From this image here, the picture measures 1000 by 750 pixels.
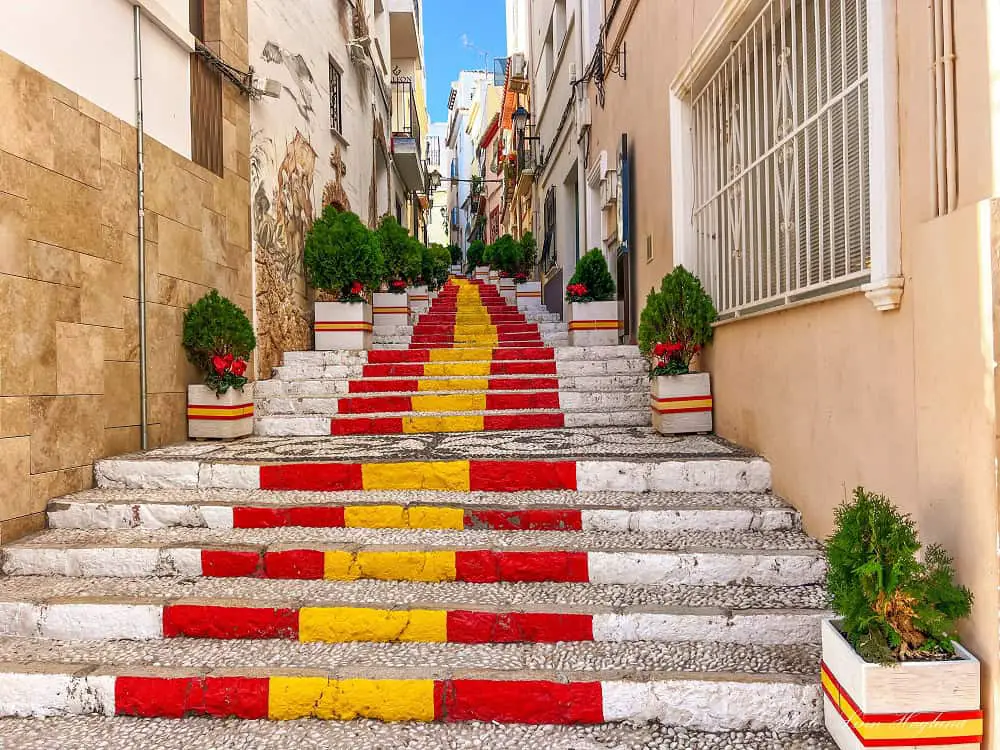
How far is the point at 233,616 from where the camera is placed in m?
2.86

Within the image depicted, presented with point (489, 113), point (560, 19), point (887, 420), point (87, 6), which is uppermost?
point (489, 113)

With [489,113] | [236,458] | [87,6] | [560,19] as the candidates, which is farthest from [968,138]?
[489,113]

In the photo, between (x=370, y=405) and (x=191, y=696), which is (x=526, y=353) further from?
(x=191, y=696)

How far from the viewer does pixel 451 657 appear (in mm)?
2623

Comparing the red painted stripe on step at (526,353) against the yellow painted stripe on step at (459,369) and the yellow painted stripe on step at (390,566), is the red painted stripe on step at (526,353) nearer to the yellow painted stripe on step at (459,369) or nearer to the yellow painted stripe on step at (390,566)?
the yellow painted stripe on step at (459,369)

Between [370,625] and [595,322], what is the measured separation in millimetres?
5436

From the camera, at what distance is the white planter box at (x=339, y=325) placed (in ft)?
24.3

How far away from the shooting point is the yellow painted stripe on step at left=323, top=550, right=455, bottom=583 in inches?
123

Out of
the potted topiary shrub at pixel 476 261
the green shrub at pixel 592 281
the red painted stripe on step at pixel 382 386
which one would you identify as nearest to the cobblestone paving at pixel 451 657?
the red painted stripe on step at pixel 382 386

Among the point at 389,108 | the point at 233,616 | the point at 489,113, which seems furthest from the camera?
the point at 489,113

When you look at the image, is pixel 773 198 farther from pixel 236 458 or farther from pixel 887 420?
pixel 236 458

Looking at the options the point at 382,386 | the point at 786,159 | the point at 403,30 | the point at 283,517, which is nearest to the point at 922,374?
the point at 786,159

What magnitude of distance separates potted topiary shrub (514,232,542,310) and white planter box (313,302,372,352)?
5387 millimetres

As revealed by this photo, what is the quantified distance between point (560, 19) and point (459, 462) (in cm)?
1038
